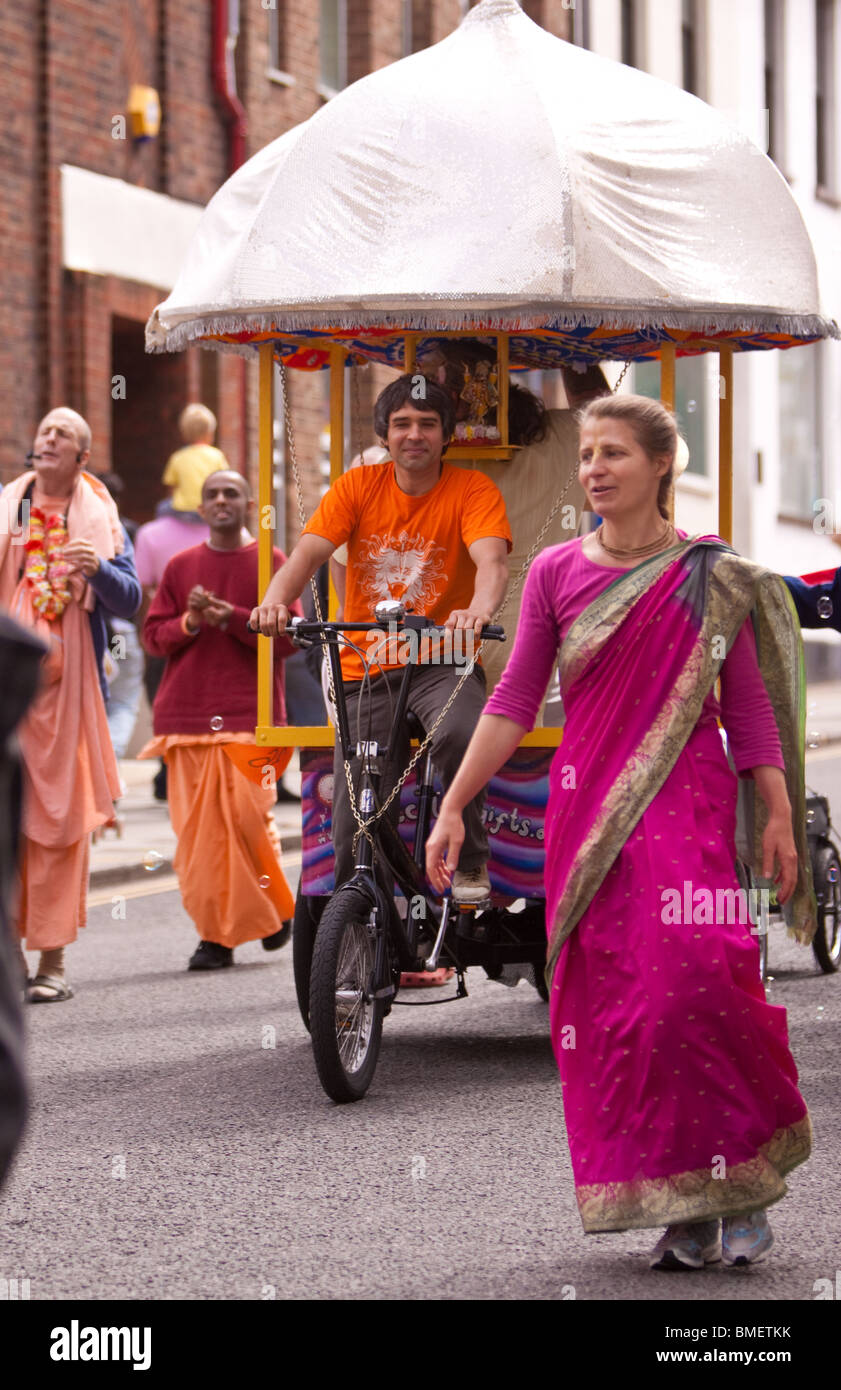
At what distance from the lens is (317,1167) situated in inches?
238

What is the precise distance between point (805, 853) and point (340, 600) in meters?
3.44

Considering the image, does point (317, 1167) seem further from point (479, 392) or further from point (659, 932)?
point (479, 392)

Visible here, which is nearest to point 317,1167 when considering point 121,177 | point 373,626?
point 373,626

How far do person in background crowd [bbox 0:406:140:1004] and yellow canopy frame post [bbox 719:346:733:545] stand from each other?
223 centimetres

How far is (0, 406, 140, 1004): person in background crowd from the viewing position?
8.88m

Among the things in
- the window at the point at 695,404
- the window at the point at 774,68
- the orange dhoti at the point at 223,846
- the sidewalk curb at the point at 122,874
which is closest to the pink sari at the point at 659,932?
the orange dhoti at the point at 223,846

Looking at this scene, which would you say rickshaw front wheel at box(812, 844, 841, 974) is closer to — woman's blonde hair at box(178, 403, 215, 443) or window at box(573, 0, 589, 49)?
woman's blonde hair at box(178, 403, 215, 443)

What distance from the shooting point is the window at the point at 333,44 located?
77.5 ft

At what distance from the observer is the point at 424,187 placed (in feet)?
25.3

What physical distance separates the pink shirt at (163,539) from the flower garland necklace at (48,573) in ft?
19.9

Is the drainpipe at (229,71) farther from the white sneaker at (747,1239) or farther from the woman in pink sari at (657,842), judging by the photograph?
the white sneaker at (747,1239)

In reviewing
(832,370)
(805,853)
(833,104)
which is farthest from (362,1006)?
(833,104)

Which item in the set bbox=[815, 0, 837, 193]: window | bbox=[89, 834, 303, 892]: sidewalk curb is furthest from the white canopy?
bbox=[815, 0, 837, 193]: window

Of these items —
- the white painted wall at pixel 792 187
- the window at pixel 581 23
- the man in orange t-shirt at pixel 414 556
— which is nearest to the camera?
the man in orange t-shirt at pixel 414 556
